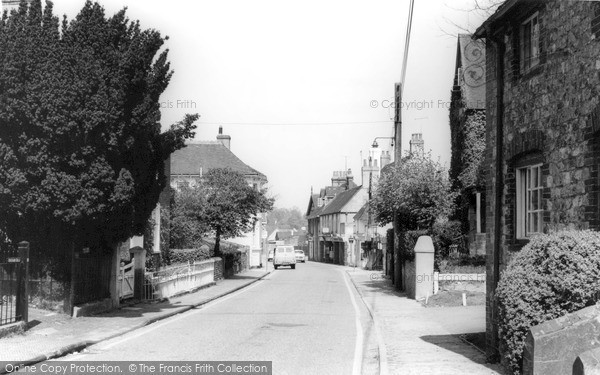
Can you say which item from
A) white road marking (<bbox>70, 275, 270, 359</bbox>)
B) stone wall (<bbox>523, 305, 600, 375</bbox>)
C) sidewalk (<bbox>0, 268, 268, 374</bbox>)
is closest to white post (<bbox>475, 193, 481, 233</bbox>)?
white road marking (<bbox>70, 275, 270, 359</bbox>)

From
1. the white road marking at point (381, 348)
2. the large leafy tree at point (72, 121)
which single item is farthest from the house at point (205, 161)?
the large leafy tree at point (72, 121)

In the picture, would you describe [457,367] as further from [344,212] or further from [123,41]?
[344,212]

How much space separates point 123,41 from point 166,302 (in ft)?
28.9

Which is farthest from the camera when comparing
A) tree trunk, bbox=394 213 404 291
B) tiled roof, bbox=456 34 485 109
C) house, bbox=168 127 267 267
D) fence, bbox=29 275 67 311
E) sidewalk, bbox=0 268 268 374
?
house, bbox=168 127 267 267

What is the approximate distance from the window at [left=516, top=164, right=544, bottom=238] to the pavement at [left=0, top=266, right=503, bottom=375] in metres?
2.19

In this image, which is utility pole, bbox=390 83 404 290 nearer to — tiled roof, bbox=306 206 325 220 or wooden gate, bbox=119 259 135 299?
wooden gate, bbox=119 259 135 299

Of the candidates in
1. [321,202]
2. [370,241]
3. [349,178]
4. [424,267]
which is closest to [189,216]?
[424,267]

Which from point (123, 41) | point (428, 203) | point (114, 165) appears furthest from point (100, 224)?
point (428, 203)

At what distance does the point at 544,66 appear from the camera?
10.8 meters

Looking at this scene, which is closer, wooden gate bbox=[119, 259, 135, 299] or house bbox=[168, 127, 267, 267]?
wooden gate bbox=[119, 259, 135, 299]

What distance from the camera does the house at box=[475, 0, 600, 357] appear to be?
9352mm

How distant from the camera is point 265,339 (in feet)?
45.1

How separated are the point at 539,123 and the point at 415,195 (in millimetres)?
17101

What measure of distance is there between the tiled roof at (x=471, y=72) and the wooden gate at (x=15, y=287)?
20.0 metres
